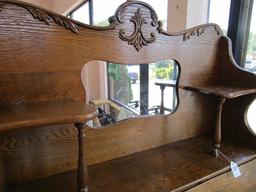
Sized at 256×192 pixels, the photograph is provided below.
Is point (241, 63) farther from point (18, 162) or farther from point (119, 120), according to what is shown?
point (18, 162)

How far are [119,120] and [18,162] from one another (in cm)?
41

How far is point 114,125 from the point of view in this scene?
90cm

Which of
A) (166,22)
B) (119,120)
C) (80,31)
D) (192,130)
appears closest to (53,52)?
(80,31)

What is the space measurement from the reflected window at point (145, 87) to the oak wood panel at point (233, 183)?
360 millimetres

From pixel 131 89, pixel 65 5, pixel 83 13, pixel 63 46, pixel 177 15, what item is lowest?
pixel 131 89

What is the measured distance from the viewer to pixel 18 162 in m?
0.74

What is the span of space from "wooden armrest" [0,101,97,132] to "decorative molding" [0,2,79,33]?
27cm

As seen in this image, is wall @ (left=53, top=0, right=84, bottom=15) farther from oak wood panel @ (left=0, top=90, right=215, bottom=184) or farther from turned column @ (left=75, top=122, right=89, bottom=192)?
turned column @ (left=75, top=122, right=89, bottom=192)

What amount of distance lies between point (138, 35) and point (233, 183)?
2.48 feet

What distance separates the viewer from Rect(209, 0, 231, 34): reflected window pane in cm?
132

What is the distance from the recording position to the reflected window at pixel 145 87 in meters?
0.98

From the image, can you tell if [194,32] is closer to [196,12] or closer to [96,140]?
[196,12]

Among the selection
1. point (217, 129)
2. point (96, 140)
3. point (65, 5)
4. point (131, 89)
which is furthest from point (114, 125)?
point (65, 5)

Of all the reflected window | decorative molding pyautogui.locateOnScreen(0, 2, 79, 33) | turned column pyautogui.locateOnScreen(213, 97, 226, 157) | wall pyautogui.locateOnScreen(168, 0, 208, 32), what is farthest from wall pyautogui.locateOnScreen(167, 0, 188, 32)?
decorative molding pyautogui.locateOnScreen(0, 2, 79, 33)
